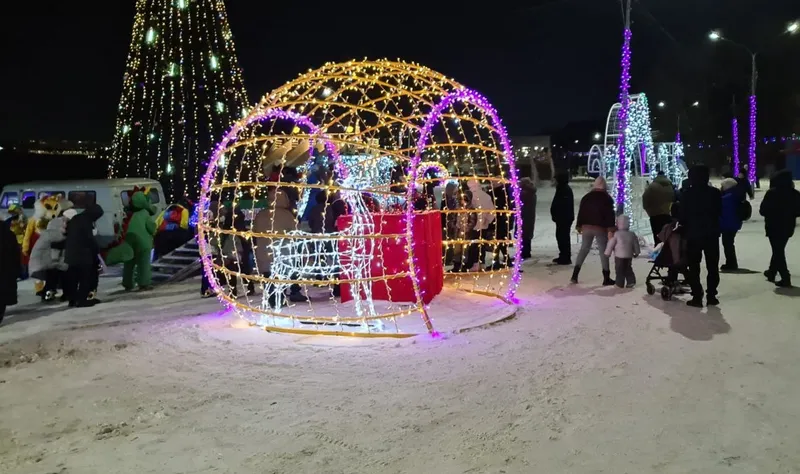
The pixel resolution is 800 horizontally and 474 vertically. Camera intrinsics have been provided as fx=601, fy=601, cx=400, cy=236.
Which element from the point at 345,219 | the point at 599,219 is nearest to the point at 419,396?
the point at 345,219

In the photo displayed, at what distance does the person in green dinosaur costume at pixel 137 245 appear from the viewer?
31.0 feet

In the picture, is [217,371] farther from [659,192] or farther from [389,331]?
[659,192]

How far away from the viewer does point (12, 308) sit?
848cm

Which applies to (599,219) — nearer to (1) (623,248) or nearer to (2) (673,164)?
(1) (623,248)

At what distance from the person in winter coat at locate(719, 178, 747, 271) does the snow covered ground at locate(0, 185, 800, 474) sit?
90.3 inches

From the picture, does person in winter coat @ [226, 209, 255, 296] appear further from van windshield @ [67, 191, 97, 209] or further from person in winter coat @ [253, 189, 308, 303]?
van windshield @ [67, 191, 97, 209]

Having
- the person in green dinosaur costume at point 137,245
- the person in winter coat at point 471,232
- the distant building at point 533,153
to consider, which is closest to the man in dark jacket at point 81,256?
the person in green dinosaur costume at point 137,245

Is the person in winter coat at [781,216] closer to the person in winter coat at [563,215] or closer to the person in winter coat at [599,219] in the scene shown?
the person in winter coat at [599,219]

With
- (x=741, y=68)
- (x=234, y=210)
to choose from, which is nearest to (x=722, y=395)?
(x=234, y=210)

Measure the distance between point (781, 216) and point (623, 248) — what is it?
210 cm

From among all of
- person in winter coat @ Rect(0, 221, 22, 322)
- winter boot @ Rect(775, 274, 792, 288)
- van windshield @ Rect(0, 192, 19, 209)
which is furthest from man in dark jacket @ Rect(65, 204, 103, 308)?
winter boot @ Rect(775, 274, 792, 288)

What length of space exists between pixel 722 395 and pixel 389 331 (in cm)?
324

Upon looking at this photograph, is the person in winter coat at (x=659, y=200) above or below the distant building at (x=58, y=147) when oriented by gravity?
below

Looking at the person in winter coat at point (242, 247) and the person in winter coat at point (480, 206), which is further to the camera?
the person in winter coat at point (480, 206)
